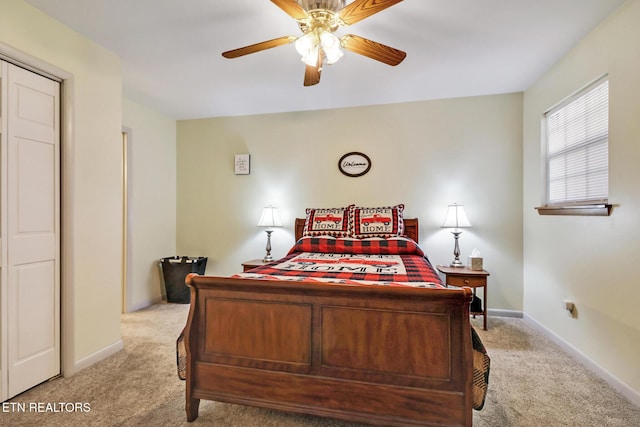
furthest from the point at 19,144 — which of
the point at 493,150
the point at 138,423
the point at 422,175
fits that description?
the point at 493,150

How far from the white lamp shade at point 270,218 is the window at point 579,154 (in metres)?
2.77

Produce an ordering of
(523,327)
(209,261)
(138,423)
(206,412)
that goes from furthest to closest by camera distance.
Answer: (209,261), (523,327), (206,412), (138,423)

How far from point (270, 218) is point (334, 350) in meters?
2.43

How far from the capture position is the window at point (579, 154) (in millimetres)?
2260

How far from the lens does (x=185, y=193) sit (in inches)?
170

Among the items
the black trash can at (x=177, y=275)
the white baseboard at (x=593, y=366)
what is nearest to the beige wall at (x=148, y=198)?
the black trash can at (x=177, y=275)

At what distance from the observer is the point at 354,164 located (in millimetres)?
3799

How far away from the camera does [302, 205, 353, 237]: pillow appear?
3434mm

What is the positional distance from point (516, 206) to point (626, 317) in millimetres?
1653

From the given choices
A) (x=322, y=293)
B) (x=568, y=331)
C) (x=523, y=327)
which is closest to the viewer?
(x=322, y=293)

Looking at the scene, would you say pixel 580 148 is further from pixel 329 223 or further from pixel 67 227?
pixel 67 227

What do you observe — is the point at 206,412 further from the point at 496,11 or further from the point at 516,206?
the point at 516,206

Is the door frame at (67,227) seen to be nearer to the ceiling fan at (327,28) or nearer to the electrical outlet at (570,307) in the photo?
the ceiling fan at (327,28)

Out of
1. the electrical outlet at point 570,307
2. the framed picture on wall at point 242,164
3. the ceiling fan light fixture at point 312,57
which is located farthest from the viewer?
the framed picture on wall at point 242,164
